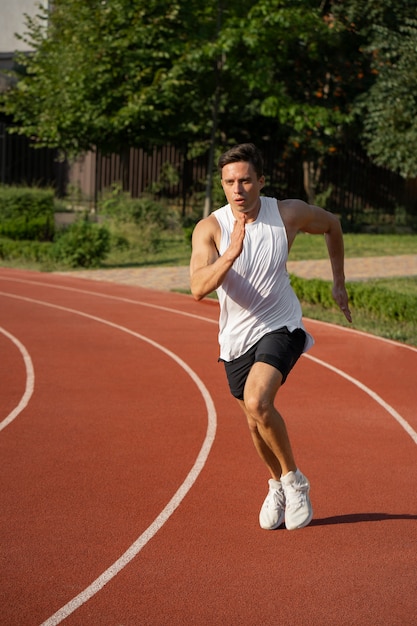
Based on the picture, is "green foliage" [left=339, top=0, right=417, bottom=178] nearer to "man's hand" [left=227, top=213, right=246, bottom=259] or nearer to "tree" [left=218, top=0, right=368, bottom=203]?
"tree" [left=218, top=0, right=368, bottom=203]

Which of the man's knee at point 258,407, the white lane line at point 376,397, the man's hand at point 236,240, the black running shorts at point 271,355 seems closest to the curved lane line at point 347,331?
the white lane line at point 376,397

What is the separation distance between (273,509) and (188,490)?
1000 millimetres

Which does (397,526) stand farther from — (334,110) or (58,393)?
(334,110)

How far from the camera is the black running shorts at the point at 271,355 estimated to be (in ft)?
17.9

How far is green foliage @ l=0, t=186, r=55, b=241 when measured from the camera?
76.8 feet

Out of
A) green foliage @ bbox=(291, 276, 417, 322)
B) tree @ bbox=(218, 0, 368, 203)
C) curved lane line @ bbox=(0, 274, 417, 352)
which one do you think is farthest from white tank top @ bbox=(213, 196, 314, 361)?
tree @ bbox=(218, 0, 368, 203)

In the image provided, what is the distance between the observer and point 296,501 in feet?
18.9

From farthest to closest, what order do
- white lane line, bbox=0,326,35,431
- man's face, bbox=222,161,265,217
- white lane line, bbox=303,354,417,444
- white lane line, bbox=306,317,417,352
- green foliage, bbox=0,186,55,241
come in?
1. green foliage, bbox=0,186,55,241
2. white lane line, bbox=306,317,417,352
3. white lane line, bbox=0,326,35,431
4. white lane line, bbox=303,354,417,444
5. man's face, bbox=222,161,265,217

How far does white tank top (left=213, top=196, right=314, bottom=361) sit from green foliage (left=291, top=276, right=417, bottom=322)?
31.0 ft

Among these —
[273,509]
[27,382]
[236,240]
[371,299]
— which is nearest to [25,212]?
[371,299]

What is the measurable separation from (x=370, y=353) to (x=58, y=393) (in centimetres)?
445

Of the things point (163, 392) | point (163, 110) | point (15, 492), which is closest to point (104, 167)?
point (163, 110)

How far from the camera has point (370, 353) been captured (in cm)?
1246

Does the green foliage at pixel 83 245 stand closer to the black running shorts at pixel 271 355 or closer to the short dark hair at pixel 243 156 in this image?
the black running shorts at pixel 271 355
